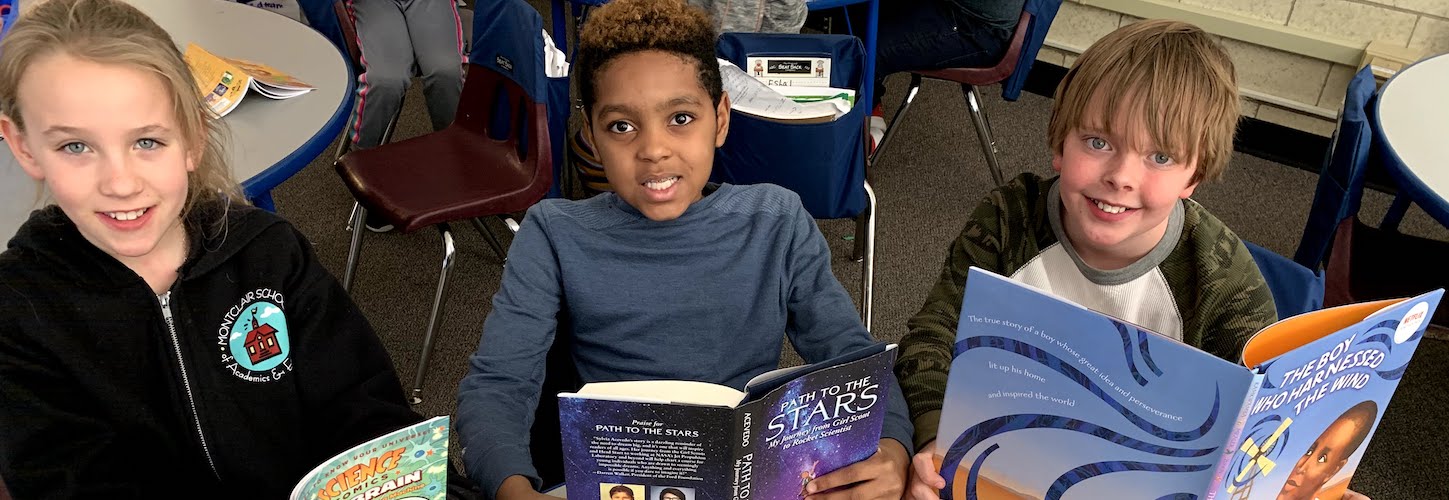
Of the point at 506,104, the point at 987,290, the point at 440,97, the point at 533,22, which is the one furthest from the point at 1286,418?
the point at 440,97

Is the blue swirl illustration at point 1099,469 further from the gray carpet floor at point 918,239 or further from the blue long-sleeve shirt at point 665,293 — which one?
the gray carpet floor at point 918,239

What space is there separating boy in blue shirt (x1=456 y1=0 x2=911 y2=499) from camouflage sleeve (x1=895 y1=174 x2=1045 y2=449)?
8cm

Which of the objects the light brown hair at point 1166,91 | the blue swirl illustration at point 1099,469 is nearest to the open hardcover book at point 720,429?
the blue swirl illustration at point 1099,469

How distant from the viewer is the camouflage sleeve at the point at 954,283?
1.30 metres

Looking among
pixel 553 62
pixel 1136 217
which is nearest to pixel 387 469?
pixel 1136 217

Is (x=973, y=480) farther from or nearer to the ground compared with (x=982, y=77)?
farther from the ground

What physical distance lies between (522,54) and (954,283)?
122 centimetres

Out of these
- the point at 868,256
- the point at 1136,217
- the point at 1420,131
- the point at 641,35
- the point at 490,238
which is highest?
the point at 641,35

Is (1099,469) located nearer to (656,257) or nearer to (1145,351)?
(1145,351)

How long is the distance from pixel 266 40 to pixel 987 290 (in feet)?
6.16

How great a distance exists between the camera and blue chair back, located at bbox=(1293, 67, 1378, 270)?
1860mm

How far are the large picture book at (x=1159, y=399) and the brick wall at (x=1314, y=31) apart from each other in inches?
109

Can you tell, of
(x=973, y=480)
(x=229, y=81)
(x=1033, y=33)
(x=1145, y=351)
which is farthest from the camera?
(x=1033, y=33)

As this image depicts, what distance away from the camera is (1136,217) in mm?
1217
